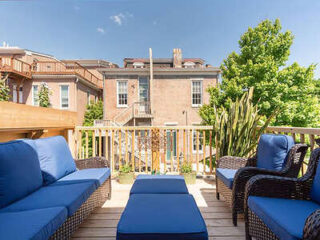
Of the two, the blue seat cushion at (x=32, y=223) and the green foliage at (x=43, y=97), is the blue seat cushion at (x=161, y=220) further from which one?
the green foliage at (x=43, y=97)

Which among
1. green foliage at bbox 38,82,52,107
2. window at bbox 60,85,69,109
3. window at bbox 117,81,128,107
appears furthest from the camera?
window at bbox 60,85,69,109

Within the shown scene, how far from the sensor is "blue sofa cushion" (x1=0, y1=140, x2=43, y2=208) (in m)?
1.40

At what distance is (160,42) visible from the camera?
52.7ft

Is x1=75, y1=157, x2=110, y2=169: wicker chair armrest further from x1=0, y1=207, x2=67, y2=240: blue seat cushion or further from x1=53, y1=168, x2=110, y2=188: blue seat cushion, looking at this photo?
x1=0, y1=207, x2=67, y2=240: blue seat cushion

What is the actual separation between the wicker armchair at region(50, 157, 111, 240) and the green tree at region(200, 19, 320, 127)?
604 centimetres

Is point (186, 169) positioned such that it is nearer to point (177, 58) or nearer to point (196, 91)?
point (196, 91)

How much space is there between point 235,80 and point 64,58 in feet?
65.8

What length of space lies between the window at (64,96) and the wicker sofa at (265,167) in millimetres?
12634

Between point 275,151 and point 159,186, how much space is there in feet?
4.58

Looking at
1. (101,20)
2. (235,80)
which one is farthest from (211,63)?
(101,20)

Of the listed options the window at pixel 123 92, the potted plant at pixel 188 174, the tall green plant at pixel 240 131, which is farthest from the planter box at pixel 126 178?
the window at pixel 123 92

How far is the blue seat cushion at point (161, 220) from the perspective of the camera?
1012mm

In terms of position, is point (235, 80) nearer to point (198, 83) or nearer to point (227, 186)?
point (198, 83)

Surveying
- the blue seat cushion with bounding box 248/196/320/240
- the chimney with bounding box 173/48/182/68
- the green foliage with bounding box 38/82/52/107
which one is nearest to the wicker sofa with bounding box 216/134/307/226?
the blue seat cushion with bounding box 248/196/320/240
